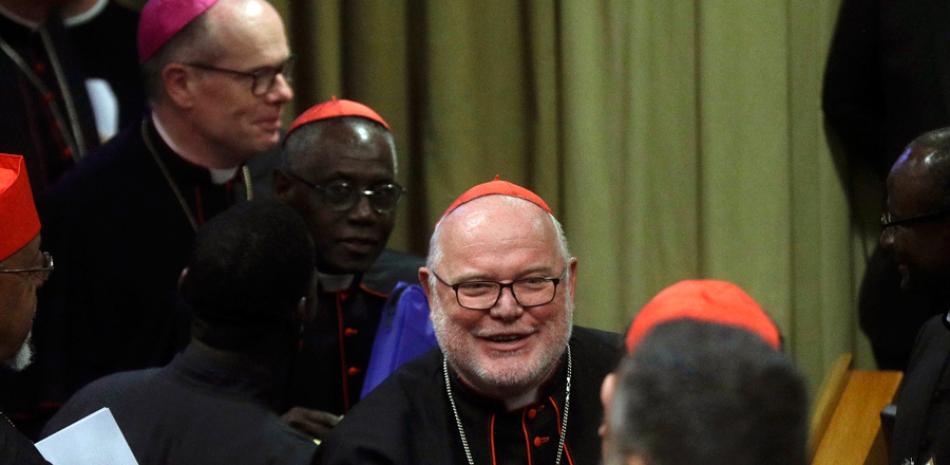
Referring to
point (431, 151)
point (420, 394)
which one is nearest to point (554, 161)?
point (431, 151)

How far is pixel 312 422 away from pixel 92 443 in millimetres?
596

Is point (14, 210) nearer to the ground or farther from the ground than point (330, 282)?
farther from the ground

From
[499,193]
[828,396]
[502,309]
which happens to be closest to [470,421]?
[502,309]

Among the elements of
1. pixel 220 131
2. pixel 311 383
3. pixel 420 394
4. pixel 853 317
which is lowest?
pixel 853 317

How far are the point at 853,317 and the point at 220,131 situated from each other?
226cm

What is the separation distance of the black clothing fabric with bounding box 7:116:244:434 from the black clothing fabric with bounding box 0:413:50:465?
1431 mm

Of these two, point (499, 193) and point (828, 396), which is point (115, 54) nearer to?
point (499, 193)

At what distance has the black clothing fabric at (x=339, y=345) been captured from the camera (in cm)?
430

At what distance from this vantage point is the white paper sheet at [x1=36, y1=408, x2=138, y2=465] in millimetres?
3230

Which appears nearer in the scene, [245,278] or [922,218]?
[245,278]

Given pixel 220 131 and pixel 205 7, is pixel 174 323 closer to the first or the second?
pixel 220 131

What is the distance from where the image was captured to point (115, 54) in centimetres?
521

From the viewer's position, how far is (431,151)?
18.5ft

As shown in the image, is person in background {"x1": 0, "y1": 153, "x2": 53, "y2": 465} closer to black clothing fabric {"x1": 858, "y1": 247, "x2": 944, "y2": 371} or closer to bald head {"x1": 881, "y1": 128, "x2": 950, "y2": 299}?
bald head {"x1": 881, "y1": 128, "x2": 950, "y2": 299}
